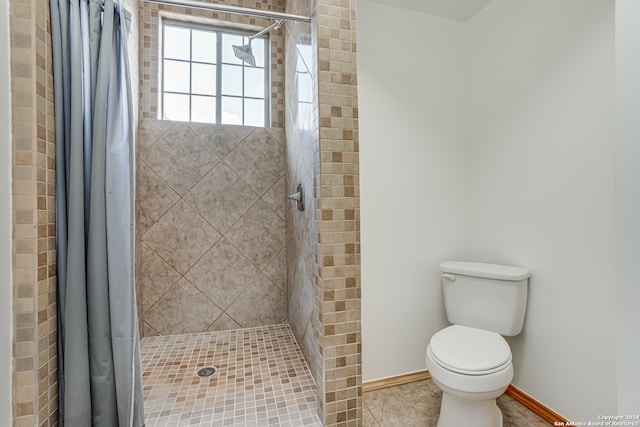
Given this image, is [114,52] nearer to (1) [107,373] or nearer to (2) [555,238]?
(1) [107,373]

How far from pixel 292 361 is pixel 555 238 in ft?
5.17

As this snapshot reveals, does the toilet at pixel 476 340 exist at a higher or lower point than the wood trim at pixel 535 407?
higher

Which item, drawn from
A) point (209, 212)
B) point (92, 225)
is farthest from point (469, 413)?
point (209, 212)

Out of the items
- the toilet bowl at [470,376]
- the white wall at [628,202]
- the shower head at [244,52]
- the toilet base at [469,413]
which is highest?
the shower head at [244,52]

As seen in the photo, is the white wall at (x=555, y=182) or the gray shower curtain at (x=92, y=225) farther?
the white wall at (x=555, y=182)

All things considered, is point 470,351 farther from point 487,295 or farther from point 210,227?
point 210,227

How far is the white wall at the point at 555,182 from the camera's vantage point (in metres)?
1.25

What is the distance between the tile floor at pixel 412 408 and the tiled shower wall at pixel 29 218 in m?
1.36

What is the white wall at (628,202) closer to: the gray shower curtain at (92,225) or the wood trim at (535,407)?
the wood trim at (535,407)

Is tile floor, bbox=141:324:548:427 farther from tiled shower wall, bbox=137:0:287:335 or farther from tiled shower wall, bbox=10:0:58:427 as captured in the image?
tiled shower wall, bbox=10:0:58:427

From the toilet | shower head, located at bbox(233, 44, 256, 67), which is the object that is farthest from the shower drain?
shower head, located at bbox(233, 44, 256, 67)

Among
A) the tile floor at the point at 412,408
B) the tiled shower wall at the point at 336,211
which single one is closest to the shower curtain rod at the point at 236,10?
the tiled shower wall at the point at 336,211

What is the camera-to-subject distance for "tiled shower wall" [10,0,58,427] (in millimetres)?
870

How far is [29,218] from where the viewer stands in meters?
0.88
